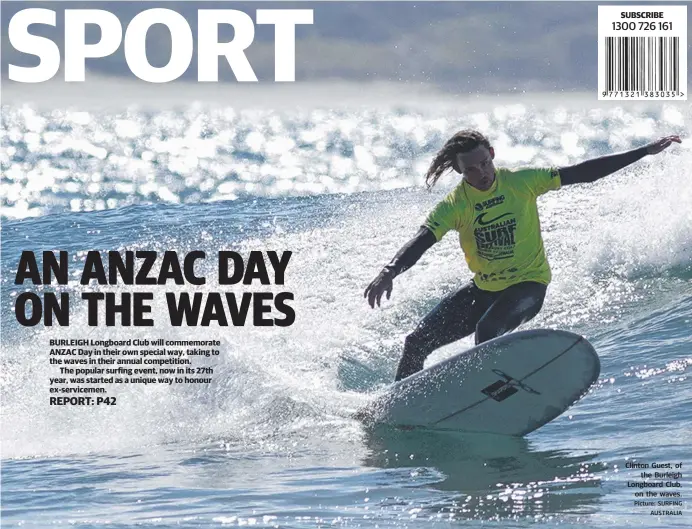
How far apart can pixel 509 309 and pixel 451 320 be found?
0.52 m

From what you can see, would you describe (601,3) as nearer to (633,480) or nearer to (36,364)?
(633,480)

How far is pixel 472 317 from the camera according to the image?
Answer: 7980mm

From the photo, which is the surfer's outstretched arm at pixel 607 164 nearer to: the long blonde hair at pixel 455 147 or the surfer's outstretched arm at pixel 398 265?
the long blonde hair at pixel 455 147

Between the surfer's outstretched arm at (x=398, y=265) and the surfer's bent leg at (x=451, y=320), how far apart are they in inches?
25.8

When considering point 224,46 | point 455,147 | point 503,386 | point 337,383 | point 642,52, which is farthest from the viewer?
point 337,383

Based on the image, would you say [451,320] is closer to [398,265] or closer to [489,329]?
[489,329]

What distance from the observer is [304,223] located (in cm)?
1673

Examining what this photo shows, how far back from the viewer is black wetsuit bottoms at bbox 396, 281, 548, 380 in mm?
7707

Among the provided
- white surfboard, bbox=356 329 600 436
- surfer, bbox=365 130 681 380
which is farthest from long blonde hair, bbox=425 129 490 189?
white surfboard, bbox=356 329 600 436

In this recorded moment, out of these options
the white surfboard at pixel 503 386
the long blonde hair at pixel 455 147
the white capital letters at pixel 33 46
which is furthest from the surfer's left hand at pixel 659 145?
the white capital letters at pixel 33 46

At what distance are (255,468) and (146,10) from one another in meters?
3.58

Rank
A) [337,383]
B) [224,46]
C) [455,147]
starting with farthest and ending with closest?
[337,383], [224,46], [455,147]

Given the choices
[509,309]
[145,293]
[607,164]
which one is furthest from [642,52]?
[145,293]

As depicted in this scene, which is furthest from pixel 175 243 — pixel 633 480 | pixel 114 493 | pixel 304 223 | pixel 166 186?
pixel 633 480
